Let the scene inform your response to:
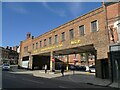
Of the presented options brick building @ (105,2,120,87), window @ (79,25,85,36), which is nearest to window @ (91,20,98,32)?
window @ (79,25,85,36)

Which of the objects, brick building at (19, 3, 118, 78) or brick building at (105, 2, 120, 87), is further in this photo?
brick building at (19, 3, 118, 78)

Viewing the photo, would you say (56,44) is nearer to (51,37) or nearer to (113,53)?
(51,37)

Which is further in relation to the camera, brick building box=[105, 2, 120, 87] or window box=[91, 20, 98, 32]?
window box=[91, 20, 98, 32]

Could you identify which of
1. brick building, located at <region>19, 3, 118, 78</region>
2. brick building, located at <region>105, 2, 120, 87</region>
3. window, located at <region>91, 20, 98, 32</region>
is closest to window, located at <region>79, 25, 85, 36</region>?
brick building, located at <region>19, 3, 118, 78</region>

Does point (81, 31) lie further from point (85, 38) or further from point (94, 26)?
point (94, 26)

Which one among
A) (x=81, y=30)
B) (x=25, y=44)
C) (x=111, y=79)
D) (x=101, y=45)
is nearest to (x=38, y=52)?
(x=25, y=44)

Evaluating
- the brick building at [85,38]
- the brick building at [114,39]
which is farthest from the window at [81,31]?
the brick building at [114,39]

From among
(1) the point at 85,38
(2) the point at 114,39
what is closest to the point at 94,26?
(1) the point at 85,38

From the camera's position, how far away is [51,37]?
42781mm

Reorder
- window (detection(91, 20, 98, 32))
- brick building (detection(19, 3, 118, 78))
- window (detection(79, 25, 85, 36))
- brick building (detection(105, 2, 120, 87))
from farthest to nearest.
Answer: window (detection(79, 25, 85, 36)) → window (detection(91, 20, 98, 32)) → brick building (detection(19, 3, 118, 78)) → brick building (detection(105, 2, 120, 87))

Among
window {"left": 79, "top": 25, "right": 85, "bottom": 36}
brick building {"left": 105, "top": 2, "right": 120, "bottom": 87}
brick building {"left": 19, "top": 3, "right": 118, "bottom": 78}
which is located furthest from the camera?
window {"left": 79, "top": 25, "right": 85, "bottom": 36}

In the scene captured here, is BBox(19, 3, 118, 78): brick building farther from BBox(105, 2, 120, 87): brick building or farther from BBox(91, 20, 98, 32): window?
BBox(105, 2, 120, 87): brick building

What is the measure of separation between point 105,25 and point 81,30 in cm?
643

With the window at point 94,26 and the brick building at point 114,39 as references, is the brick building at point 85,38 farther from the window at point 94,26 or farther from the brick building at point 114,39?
the brick building at point 114,39
